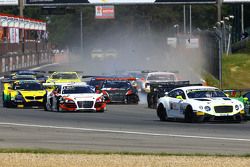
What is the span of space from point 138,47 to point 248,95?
10249 cm

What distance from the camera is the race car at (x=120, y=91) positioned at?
135 feet

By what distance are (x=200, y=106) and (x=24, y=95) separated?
11.8 metres

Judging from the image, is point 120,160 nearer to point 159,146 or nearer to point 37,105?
point 159,146

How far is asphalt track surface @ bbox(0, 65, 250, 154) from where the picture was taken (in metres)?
20.0

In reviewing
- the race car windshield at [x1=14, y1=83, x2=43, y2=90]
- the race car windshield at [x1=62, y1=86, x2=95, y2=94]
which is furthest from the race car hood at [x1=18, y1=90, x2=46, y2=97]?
the race car windshield at [x1=62, y1=86, x2=95, y2=94]

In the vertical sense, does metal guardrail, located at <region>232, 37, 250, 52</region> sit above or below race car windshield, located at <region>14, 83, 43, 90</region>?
above

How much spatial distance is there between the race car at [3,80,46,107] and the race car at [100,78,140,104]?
3.91 m

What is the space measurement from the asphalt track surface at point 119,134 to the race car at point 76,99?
1.30 meters

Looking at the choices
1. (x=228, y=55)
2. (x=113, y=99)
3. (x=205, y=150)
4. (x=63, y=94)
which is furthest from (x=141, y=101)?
(x=205, y=150)

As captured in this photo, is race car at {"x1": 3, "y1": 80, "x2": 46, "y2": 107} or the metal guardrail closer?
race car at {"x1": 3, "y1": 80, "x2": 46, "y2": 107}

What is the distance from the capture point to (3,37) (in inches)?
3819

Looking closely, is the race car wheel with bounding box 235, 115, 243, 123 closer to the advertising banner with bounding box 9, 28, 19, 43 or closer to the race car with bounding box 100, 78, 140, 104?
the race car with bounding box 100, 78, 140, 104

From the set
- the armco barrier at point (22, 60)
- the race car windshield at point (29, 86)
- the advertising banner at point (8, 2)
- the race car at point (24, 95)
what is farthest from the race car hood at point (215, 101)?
the armco barrier at point (22, 60)

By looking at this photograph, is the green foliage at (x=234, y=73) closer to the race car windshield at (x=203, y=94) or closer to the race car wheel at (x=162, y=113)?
the race car wheel at (x=162, y=113)
